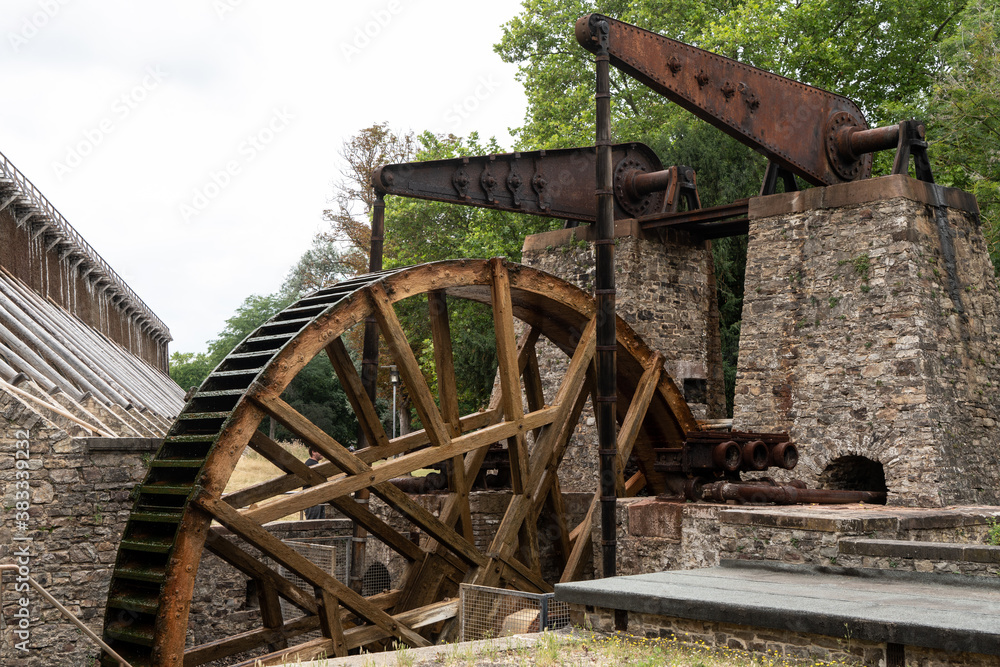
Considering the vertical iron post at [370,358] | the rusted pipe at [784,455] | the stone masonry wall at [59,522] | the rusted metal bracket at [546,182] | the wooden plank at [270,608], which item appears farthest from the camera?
the rusted metal bracket at [546,182]

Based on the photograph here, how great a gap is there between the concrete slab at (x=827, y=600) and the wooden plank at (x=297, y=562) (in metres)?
2.45

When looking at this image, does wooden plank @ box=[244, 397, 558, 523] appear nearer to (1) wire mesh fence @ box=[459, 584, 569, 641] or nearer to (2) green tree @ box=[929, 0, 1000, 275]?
(1) wire mesh fence @ box=[459, 584, 569, 641]

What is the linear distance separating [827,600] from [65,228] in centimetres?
2498

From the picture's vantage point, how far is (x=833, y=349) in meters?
12.2

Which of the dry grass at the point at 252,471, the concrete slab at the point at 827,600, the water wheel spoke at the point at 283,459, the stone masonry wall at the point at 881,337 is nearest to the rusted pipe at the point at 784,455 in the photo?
the stone masonry wall at the point at 881,337

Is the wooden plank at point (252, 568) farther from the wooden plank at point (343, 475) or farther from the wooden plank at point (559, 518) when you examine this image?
the wooden plank at point (559, 518)

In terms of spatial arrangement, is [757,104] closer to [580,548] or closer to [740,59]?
[580,548]

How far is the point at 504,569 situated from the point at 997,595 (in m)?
5.09

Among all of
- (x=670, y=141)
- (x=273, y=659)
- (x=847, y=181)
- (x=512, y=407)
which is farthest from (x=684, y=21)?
(x=273, y=659)

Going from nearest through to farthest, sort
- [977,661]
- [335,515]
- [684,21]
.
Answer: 1. [977,661]
2. [335,515]
3. [684,21]

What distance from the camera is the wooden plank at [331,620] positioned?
850 centimetres

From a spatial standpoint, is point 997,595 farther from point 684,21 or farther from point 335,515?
point 684,21

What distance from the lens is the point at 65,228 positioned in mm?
26469

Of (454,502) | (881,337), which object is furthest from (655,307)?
(454,502)
